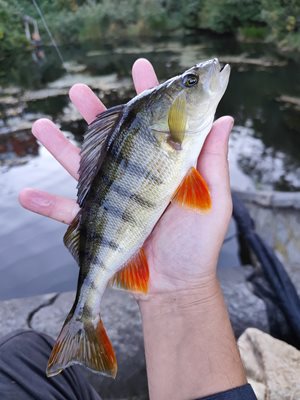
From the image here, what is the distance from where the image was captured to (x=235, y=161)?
793 centimetres

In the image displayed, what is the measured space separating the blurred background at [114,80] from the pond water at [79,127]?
21mm

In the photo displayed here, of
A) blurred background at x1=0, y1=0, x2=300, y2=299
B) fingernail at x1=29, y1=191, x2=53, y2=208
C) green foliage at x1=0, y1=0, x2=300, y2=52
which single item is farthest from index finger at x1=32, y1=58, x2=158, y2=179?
green foliage at x1=0, y1=0, x2=300, y2=52

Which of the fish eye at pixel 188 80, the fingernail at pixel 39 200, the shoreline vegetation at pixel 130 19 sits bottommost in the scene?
the fingernail at pixel 39 200

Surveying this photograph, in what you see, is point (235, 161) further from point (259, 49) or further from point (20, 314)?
point (259, 49)

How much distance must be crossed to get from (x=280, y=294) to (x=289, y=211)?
166 centimetres

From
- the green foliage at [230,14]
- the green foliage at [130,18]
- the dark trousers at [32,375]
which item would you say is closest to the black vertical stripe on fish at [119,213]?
the dark trousers at [32,375]

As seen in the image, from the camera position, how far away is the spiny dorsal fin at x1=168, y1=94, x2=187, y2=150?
1.68 m

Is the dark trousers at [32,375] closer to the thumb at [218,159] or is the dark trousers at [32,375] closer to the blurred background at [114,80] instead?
the thumb at [218,159]

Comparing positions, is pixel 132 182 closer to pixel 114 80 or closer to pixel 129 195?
pixel 129 195

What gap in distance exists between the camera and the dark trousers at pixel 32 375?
69.2 inches

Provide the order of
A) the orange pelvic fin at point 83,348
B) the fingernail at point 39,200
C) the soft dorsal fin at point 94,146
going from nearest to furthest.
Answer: the orange pelvic fin at point 83,348, the soft dorsal fin at point 94,146, the fingernail at point 39,200

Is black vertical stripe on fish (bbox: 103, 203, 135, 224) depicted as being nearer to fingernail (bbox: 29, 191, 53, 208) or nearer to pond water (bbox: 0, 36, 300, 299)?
fingernail (bbox: 29, 191, 53, 208)

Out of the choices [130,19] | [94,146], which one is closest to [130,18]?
[130,19]

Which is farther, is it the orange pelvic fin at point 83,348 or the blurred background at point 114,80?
the blurred background at point 114,80
